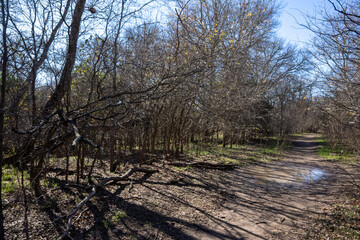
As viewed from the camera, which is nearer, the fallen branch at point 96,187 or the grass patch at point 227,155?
the fallen branch at point 96,187

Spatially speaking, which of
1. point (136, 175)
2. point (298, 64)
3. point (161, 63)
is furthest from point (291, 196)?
point (298, 64)

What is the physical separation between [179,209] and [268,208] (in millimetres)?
2075

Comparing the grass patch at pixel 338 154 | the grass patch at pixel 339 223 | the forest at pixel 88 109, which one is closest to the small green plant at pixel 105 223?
the forest at pixel 88 109

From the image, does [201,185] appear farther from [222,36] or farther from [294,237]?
[222,36]

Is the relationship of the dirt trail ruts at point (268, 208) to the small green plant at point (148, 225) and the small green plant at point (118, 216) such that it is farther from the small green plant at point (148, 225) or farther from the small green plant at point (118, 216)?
the small green plant at point (118, 216)

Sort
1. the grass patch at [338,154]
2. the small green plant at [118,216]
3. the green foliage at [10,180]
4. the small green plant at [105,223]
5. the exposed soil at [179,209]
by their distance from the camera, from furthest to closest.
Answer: the grass patch at [338,154] → the green foliage at [10,180] → the small green plant at [118,216] → the small green plant at [105,223] → the exposed soil at [179,209]

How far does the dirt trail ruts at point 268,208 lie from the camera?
4910 millimetres

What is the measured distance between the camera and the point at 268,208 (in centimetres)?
628

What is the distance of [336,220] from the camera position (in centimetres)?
546

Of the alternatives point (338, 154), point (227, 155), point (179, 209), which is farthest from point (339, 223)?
point (338, 154)

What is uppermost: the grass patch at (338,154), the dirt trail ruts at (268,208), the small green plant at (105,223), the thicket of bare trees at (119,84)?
the thicket of bare trees at (119,84)

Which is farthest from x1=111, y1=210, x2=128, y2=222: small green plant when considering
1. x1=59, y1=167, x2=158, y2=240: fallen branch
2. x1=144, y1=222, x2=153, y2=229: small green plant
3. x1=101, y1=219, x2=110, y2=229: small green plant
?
x1=59, y1=167, x2=158, y2=240: fallen branch

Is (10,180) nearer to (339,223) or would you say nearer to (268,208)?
(268,208)

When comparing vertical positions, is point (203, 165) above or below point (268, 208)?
above
